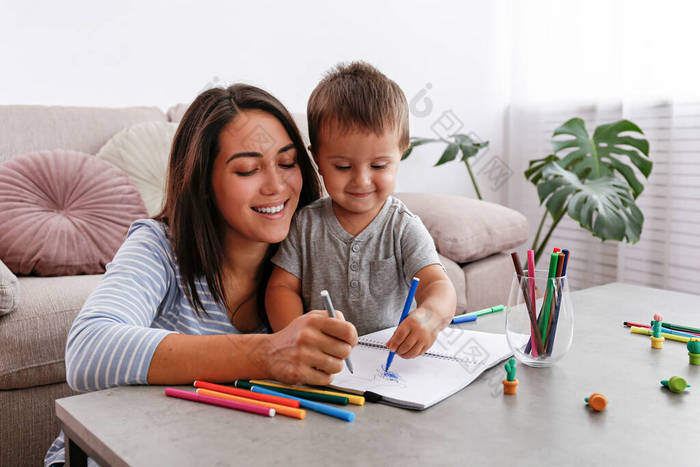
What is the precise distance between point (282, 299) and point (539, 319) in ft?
1.43

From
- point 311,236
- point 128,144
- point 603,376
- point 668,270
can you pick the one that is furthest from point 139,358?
point 668,270

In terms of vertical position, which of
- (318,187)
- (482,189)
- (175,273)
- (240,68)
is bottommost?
(482,189)

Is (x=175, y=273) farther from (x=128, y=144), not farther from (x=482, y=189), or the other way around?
(x=482, y=189)

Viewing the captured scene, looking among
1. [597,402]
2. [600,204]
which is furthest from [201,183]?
[600,204]

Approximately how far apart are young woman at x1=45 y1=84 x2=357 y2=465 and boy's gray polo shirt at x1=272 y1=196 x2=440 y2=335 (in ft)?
0.20

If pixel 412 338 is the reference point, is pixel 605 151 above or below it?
above

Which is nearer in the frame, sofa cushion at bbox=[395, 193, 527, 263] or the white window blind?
sofa cushion at bbox=[395, 193, 527, 263]

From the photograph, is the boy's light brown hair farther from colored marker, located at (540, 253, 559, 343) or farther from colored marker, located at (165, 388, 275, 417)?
colored marker, located at (165, 388, 275, 417)

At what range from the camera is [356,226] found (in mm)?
1083

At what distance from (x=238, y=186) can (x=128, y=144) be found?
46.8 inches

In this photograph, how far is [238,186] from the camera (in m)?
0.92

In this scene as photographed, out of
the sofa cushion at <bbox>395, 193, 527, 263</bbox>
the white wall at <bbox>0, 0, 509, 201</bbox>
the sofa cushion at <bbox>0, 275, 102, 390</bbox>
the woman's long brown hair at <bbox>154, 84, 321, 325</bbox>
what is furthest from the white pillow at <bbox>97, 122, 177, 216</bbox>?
the woman's long brown hair at <bbox>154, 84, 321, 325</bbox>

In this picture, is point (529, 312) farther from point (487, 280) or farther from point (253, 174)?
point (487, 280)

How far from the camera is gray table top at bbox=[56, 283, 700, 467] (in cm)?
54
